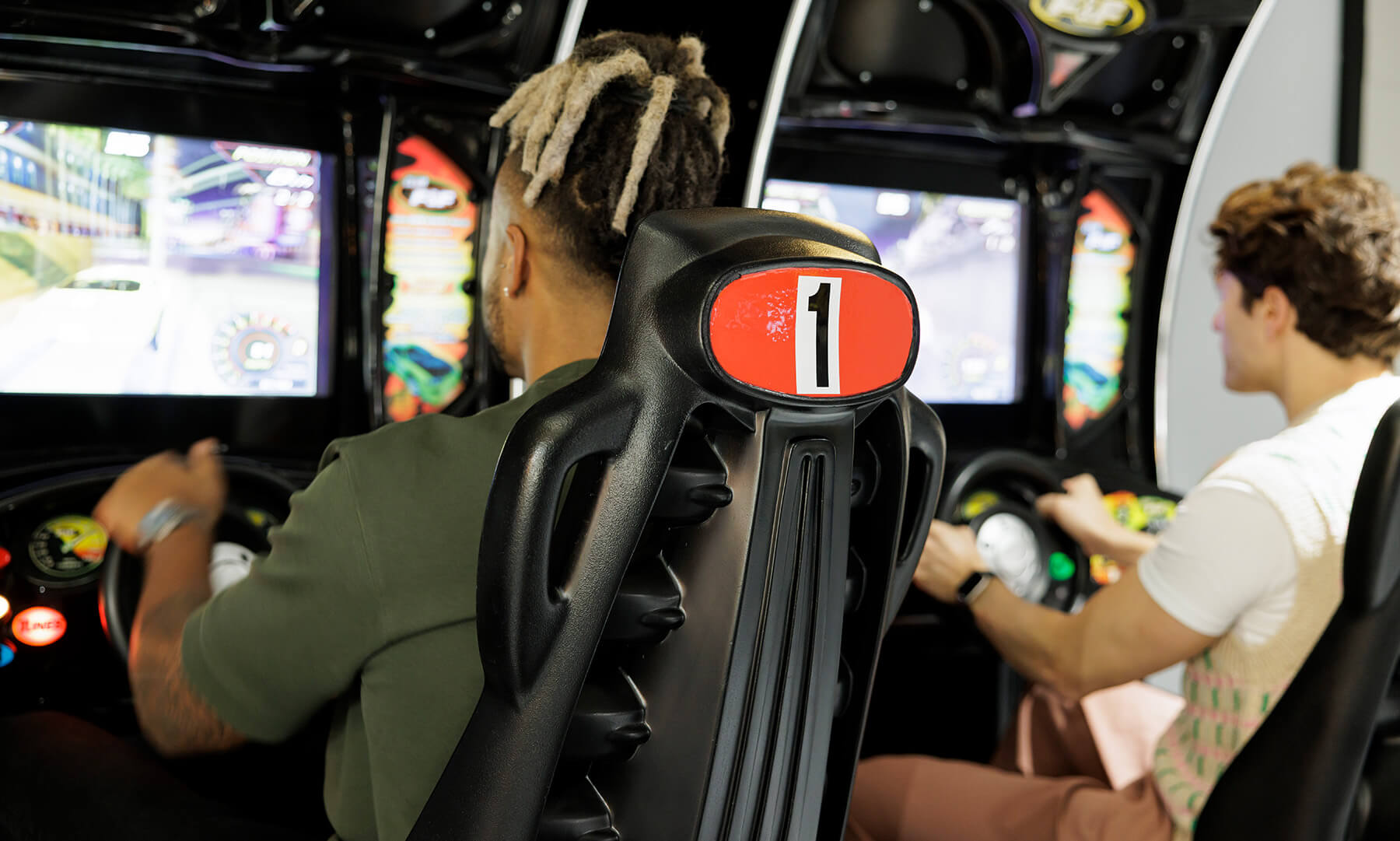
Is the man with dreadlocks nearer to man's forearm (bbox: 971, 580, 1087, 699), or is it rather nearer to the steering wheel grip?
the steering wheel grip

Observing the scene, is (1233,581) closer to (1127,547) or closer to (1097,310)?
(1127,547)

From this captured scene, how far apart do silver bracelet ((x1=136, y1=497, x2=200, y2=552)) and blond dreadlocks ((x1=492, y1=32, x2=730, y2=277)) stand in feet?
1.59

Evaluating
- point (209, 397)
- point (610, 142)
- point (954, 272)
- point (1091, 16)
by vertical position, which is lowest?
point (209, 397)

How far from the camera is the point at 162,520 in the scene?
45.4 inches

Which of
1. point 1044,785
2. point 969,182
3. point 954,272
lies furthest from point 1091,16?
point 1044,785

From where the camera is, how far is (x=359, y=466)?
81 centimetres

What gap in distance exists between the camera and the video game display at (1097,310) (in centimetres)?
260

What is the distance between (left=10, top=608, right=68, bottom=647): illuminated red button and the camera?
4.91 ft

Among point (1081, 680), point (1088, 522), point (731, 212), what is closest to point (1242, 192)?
point (1088, 522)

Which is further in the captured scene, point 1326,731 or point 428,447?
point 1326,731

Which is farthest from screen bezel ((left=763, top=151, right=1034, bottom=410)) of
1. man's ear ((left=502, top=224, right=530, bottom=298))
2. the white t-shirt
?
man's ear ((left=502, top=224, right=530, bottom=298))

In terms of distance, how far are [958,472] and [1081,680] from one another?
0.67 m

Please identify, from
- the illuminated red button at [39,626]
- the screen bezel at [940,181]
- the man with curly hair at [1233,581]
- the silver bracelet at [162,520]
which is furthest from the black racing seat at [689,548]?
the screen bezel at [940,181]

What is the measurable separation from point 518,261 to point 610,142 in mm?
139
